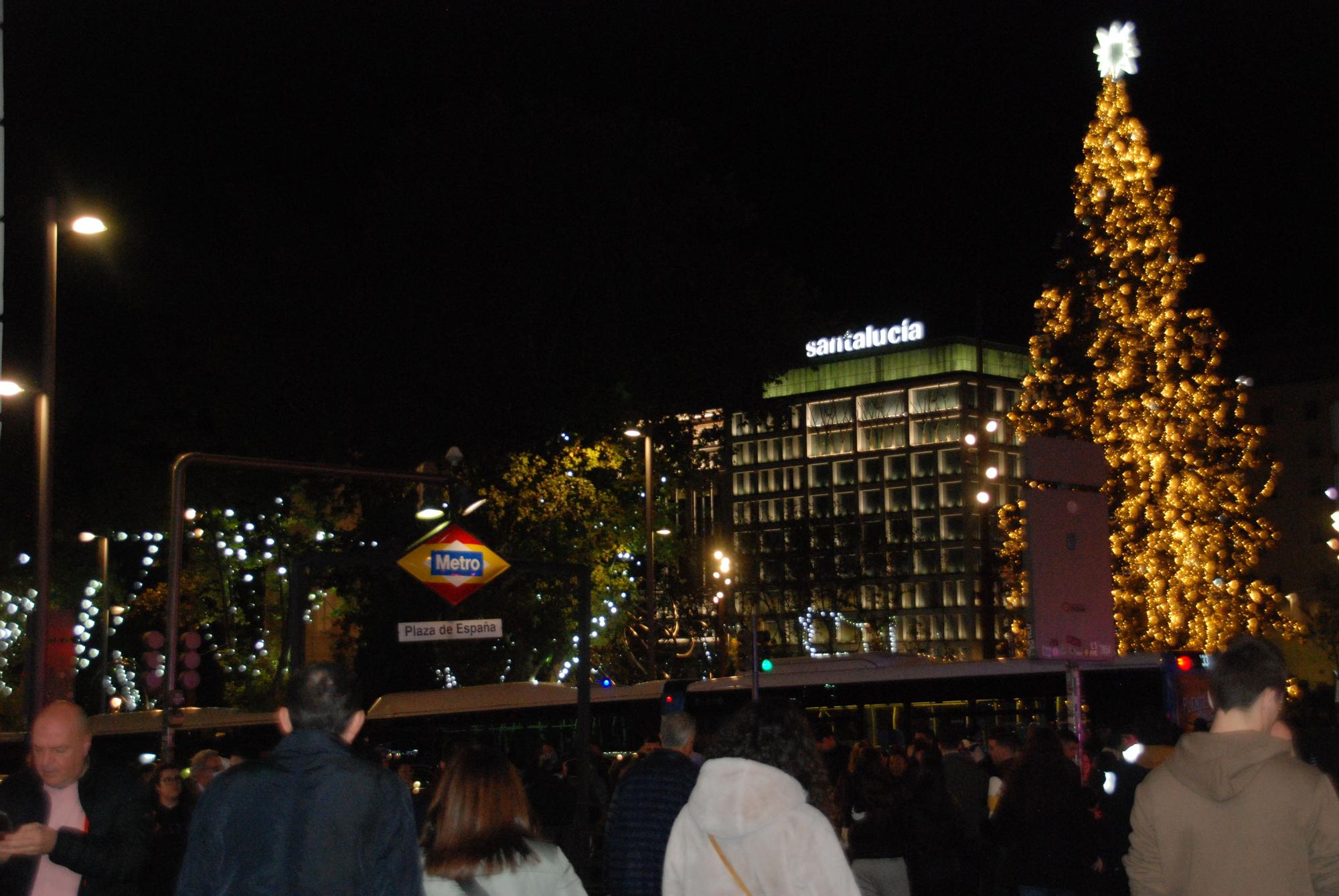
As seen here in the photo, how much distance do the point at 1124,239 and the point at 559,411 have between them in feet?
70.4

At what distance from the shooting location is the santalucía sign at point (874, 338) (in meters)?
117

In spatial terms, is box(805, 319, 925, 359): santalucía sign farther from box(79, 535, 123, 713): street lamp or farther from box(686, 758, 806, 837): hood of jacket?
box(686, 758, 806, 837): hood of jacket

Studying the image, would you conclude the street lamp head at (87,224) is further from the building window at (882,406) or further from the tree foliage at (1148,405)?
the building window at (882,406)

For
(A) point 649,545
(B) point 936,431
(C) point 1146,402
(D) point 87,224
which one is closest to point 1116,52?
(C) point 1146,402

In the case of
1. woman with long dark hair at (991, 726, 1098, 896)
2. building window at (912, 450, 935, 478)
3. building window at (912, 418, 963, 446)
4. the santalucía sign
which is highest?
the santalucía sign

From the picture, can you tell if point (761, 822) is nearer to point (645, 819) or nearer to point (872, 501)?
point (645, 819)

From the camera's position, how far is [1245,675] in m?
4.58

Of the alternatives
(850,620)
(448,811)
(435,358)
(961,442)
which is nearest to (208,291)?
(435,358)

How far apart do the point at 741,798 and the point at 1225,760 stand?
1.43 m

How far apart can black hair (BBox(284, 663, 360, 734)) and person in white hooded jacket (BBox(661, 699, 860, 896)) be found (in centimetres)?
113

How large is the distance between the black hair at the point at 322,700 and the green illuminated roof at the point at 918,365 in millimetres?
109249

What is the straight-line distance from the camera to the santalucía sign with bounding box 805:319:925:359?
383 ft

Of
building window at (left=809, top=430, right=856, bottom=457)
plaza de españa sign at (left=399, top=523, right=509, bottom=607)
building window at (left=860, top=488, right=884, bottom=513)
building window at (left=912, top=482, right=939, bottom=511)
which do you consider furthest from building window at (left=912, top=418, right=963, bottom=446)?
plaza de españa sign at (left=399, top=523, right=509, bottom=607)

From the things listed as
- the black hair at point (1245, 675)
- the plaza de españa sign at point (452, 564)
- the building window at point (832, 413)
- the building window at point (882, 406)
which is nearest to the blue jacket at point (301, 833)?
the black hair at point (1245, 675)
